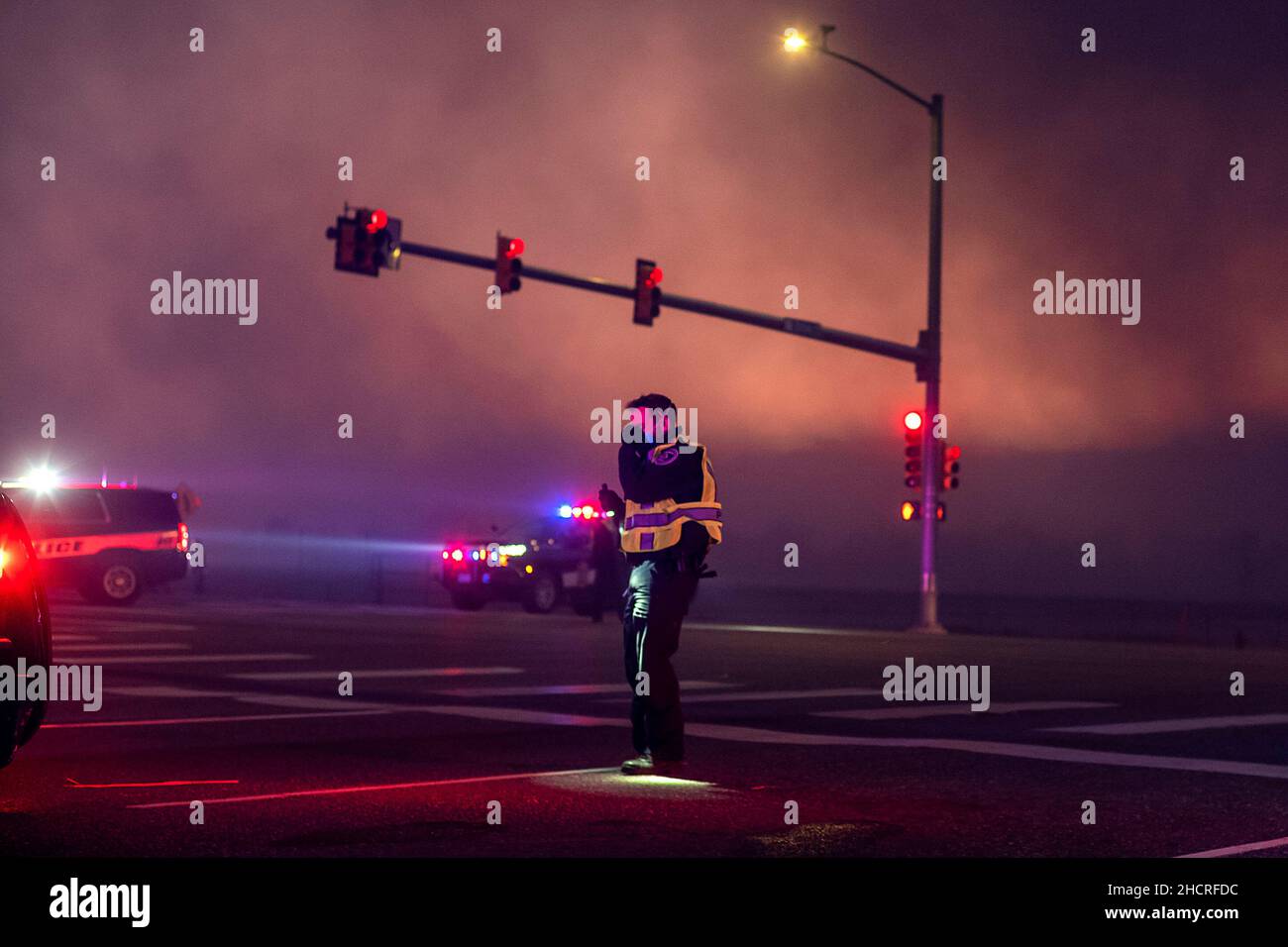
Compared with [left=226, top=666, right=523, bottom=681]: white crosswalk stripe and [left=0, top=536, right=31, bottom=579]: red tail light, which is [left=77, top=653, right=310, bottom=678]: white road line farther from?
[left=0, top=536, right=31, bottom=579]: red tail light

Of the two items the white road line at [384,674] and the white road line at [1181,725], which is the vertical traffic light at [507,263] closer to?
the white road line at [384,674]

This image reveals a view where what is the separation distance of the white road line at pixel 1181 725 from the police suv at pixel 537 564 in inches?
802

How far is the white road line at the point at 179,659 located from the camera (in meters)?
18.3

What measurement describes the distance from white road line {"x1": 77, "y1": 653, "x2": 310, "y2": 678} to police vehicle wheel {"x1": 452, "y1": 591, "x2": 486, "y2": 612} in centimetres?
1576

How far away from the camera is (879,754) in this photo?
1104cm

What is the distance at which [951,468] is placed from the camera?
32500 millimetres

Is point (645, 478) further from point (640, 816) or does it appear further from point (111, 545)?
point (111, 545)

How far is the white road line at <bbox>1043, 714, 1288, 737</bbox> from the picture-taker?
508 inches

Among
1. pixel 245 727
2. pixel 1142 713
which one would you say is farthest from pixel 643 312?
pixel 245 727

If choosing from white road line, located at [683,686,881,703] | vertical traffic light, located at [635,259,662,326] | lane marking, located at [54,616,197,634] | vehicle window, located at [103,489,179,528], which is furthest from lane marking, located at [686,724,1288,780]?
vehicle window, located at [103,489,179,528]

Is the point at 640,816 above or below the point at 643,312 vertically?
below

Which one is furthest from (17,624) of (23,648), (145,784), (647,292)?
(647,292)

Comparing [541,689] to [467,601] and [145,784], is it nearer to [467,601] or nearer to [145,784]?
[145,784]
